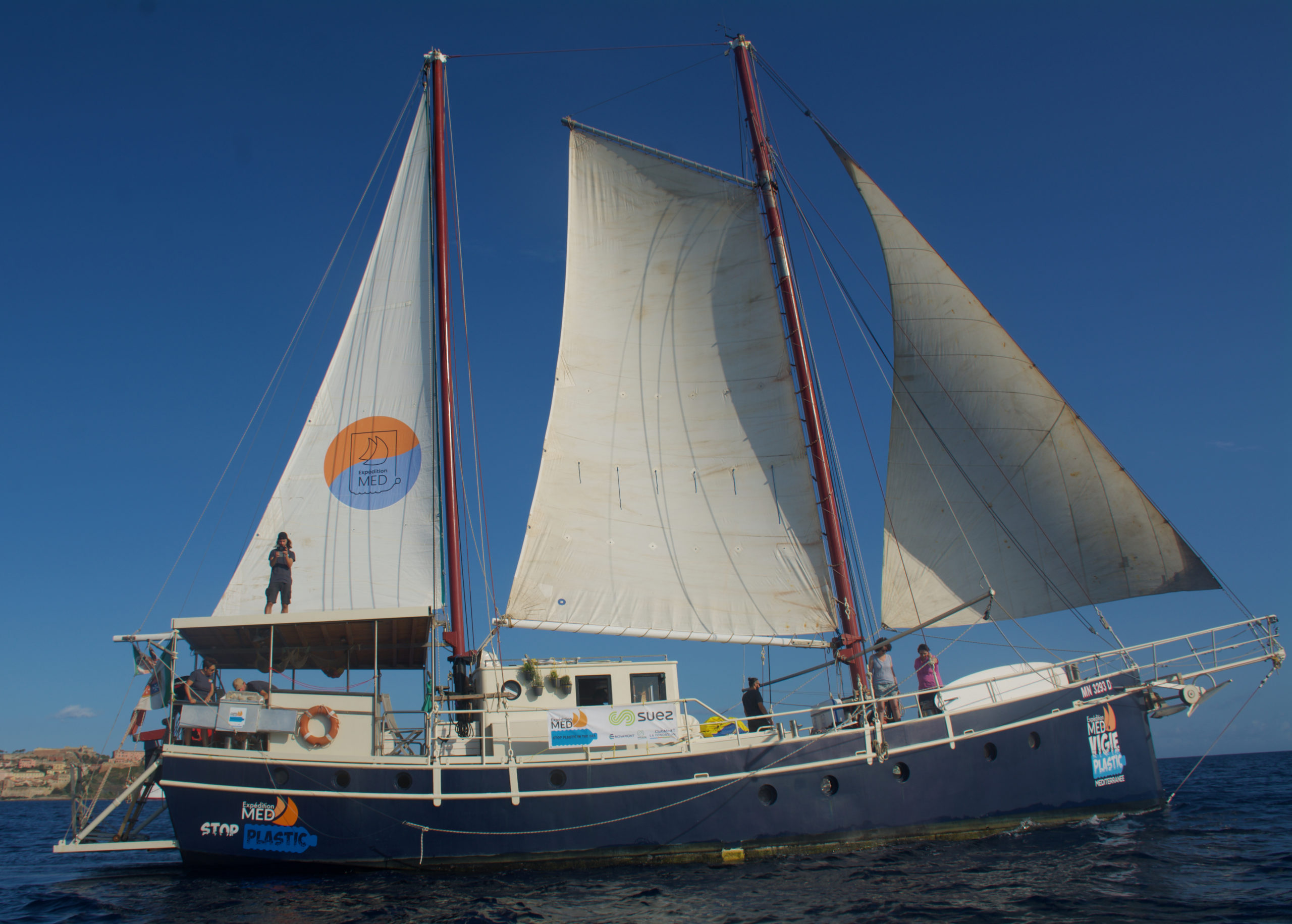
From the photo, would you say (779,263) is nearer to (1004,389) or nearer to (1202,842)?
(1004,389)

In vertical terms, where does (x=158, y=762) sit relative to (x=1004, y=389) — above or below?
below

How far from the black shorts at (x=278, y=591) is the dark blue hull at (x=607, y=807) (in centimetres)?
328

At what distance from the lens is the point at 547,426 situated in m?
18.5

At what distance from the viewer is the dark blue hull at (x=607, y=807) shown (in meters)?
13.7

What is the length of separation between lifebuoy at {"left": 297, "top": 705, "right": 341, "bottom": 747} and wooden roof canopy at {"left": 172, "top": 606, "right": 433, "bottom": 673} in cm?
119

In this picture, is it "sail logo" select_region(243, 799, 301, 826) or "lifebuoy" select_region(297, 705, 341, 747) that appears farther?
"lifebuoy" select_region(297, 705, 341, 747)

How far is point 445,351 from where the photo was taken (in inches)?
781

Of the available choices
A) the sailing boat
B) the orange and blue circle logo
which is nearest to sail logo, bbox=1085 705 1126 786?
the sailing boat

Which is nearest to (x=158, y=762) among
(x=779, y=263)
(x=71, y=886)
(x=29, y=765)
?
(x=71, y=886)

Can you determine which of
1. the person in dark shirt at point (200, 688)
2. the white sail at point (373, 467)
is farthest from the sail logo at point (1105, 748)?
the person in dark shirt at point (200, 688)

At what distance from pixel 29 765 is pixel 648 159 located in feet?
340

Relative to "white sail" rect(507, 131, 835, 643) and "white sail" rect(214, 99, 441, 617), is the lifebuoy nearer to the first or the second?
"white sail" rect(214, 99, 441, 617)

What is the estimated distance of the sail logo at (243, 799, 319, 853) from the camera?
540 inches

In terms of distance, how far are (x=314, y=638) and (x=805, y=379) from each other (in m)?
12.2
